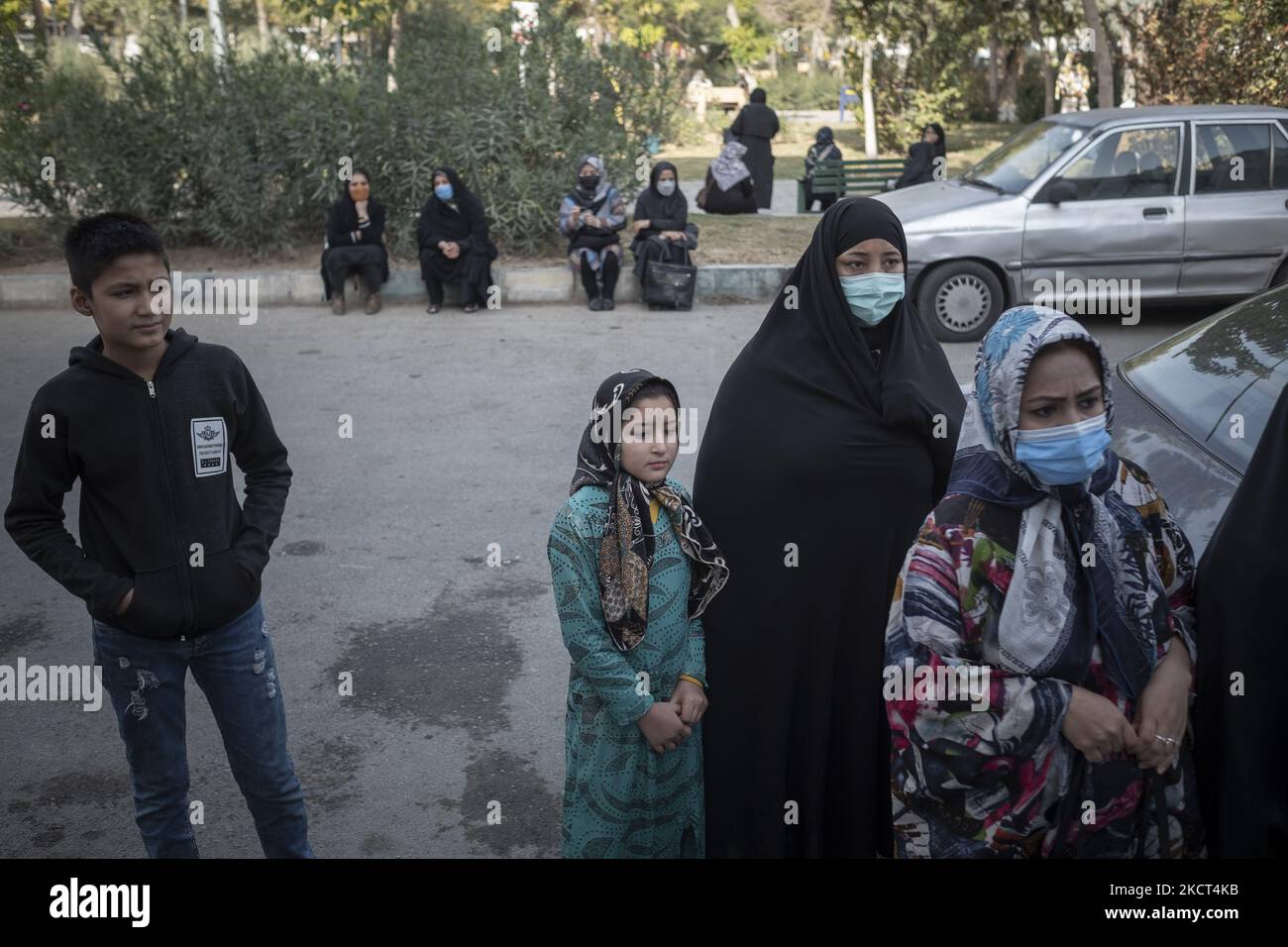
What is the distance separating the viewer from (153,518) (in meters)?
2.73

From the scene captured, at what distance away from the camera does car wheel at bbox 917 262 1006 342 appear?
929 cm

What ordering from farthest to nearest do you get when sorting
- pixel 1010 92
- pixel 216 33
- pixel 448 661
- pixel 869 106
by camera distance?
pixel 1010 92 → pixel 869 106 → pixel 216 33 → pixel 448 661

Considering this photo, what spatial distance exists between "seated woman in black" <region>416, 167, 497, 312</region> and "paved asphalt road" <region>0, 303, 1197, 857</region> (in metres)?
1.39

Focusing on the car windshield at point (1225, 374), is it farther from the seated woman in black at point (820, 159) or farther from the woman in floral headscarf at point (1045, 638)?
the seated woman in black at point (820, 159)

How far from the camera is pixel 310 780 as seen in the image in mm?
3803

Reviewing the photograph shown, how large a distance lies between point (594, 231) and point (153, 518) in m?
8.20

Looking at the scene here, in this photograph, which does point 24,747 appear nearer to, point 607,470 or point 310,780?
point 310,780

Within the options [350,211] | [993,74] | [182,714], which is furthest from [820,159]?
[993,74]

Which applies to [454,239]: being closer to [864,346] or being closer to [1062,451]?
[864,346]

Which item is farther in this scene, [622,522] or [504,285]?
[504,285]

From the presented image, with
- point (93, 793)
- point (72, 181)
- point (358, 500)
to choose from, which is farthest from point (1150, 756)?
point (72, 181)

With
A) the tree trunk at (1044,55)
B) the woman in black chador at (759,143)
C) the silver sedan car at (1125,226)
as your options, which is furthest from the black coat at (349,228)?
the tree trunk at (1044,55)

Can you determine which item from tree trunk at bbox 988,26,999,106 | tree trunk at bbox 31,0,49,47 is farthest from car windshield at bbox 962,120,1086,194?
tree trunk at bbox 988,26,999,106
